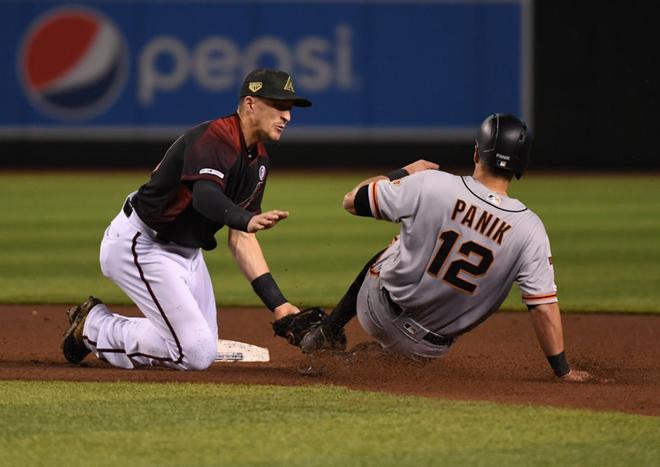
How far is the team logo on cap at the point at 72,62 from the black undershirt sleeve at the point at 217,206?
15765mm

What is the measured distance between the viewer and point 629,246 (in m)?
11.9

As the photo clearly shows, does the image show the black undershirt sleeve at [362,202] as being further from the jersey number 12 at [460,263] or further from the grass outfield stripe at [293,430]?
the grass outfield stripe at [293,430]

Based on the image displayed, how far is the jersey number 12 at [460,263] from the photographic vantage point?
5395 millimetres

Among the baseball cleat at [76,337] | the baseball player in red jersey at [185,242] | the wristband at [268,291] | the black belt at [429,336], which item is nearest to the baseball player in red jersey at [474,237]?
the black belt at [429,336]

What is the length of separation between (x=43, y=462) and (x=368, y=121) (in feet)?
56.3

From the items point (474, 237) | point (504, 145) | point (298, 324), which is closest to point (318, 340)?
point (298, 324)

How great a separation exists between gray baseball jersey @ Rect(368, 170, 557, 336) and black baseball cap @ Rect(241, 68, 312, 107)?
0.61 meters

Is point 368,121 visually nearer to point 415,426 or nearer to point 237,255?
point 237,255

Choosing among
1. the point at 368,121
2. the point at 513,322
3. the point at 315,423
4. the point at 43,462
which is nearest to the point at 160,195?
the point at 315,423

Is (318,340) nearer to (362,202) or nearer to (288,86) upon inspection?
(362,202)

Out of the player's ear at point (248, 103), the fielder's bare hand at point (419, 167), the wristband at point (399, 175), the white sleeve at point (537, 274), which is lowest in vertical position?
the white sleeve at point (537, 274)

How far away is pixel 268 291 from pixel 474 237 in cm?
122

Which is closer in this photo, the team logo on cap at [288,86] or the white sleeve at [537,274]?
the white sleeve at [537,274]

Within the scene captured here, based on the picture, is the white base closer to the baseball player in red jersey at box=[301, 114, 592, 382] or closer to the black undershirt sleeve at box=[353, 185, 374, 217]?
the baseball player in red jersey at box=[301, 114, 592, 382]
